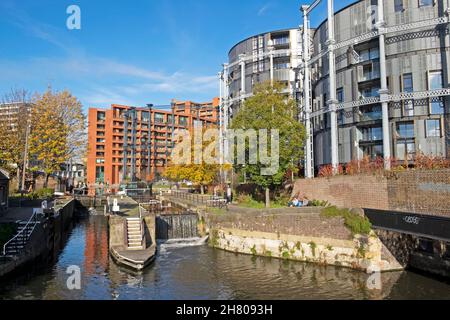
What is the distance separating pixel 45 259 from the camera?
68.7 ft

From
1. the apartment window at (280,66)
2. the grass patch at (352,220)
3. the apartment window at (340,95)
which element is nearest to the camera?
the grass patch at (352,220)

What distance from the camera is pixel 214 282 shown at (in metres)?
17.0

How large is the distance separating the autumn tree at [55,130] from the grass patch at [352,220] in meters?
33.5

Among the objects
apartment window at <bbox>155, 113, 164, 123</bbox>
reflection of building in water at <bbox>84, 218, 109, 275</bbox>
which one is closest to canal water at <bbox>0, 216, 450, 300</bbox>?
reflection of building in water at <bbox>84, 218, 109, 275</bbox>

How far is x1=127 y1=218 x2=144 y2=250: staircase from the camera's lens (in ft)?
70.6

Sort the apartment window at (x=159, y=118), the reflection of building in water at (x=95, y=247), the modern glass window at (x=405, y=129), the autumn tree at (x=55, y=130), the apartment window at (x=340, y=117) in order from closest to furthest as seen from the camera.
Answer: the reflection of building in water at (x=95, y=247) → the modern glass window at (x=405, y=129) → the apartment window at (x=340, y=117) → the autumn tree at (x=55, y=130) → the apartment window at (x=159, y=118)

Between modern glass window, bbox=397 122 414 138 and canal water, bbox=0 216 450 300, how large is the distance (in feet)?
56.2

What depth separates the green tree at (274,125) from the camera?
27.8 metres

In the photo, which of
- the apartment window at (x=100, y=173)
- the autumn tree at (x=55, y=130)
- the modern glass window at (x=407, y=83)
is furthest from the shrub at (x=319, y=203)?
the apartment window at (x=100, y=173)

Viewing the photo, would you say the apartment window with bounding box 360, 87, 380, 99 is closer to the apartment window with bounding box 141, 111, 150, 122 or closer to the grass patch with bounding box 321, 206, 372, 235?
the grass patch with bounding box 321, 206, 372, 235

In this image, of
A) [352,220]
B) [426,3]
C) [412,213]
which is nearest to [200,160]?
[352,220]

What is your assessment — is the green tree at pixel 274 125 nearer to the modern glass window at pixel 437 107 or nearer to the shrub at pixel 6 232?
the modern glass window at pixel 437 107
